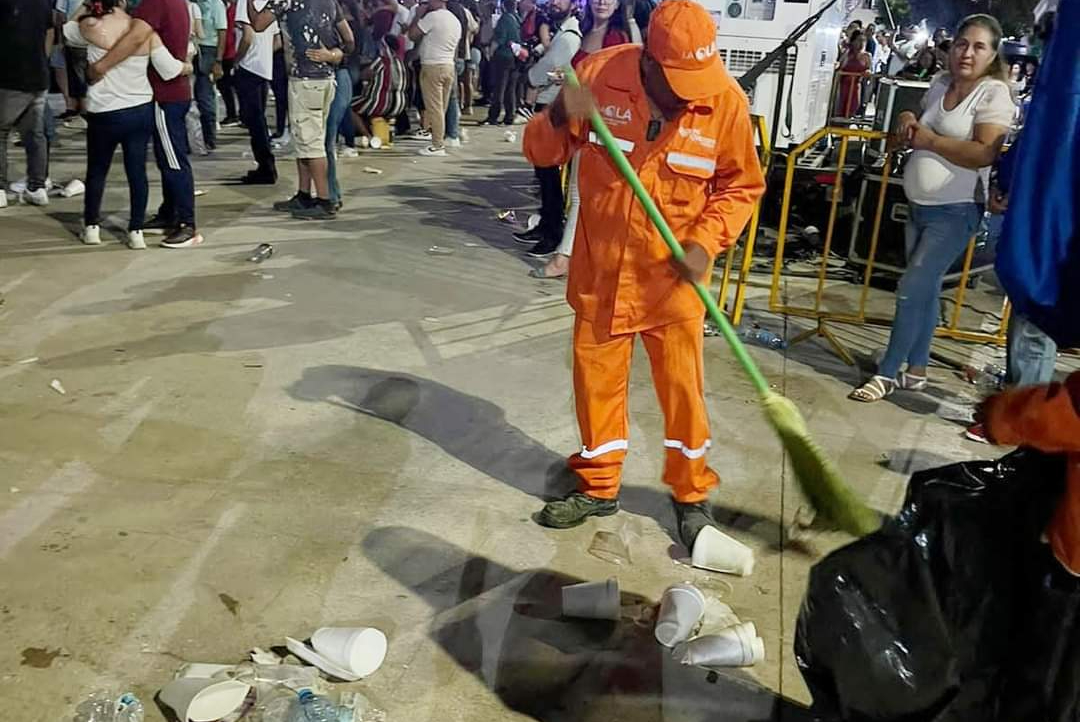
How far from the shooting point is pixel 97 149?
6.72 m

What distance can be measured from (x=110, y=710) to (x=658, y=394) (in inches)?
80.1

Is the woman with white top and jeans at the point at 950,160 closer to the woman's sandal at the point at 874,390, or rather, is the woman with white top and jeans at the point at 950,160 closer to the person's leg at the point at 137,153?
the woman's sandal at the point at 874,390

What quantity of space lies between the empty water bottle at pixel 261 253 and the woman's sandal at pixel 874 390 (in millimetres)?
4028

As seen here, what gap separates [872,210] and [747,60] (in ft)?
9.40

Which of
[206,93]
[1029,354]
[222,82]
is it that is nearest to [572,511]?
[1029,354]

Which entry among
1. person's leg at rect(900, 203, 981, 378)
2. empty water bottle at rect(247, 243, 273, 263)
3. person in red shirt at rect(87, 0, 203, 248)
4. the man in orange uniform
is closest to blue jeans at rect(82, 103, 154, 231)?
person in red shirt at rect(87, 0, 203, 248)

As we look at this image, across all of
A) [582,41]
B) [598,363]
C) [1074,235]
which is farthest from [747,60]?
[1074,235]

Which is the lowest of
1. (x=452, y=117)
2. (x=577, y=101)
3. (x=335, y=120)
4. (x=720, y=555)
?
(x=720, y=555)

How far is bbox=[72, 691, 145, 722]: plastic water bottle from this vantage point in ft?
8.72

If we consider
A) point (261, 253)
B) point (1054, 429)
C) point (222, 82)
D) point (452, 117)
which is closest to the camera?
point (1054, 429)

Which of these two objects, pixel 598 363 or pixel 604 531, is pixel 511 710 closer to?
pixel 604 531

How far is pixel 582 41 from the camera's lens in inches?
284

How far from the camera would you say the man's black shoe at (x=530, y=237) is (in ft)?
26.2

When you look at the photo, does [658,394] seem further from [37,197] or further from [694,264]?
[37,197]
